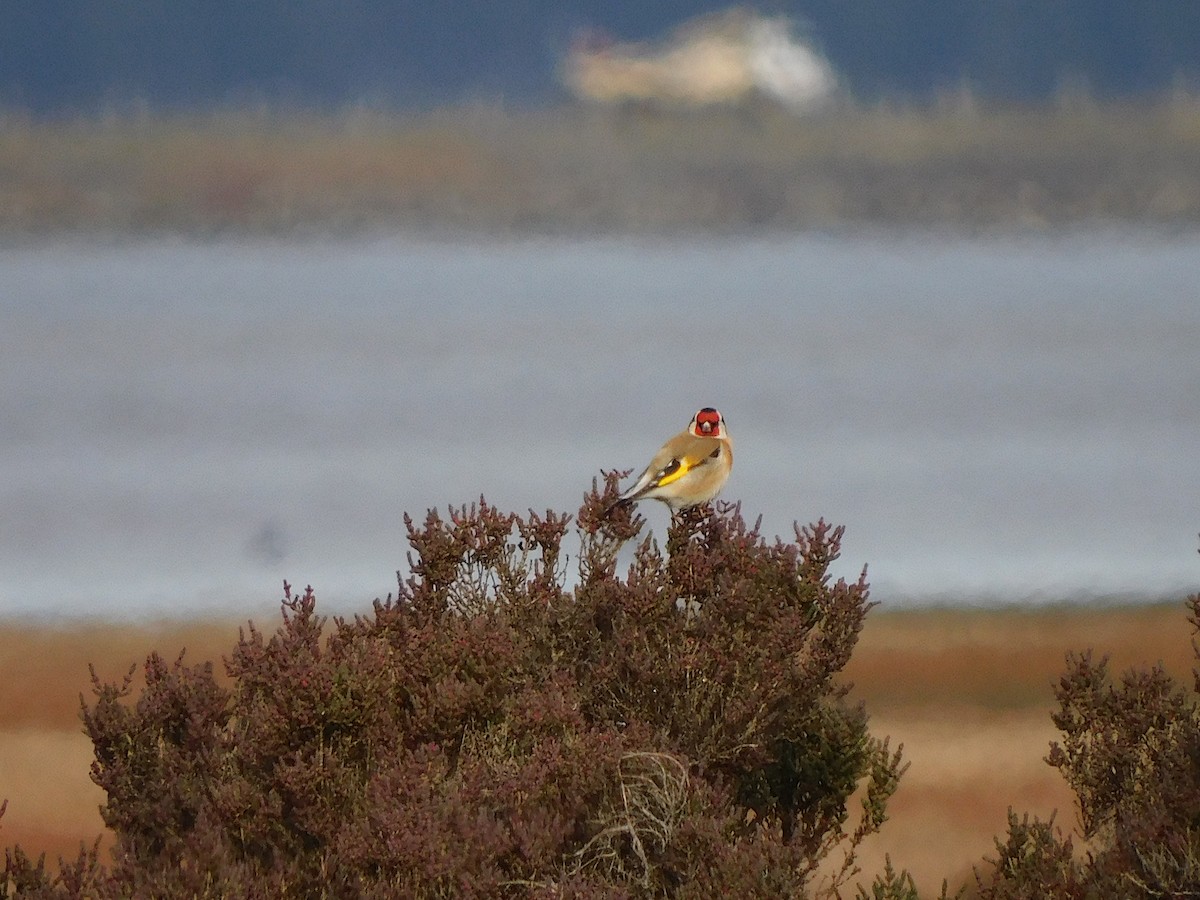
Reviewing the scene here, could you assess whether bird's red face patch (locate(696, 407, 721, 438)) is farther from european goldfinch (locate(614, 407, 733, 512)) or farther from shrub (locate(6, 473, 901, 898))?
shrub (locate(6, 473, 901, 898))

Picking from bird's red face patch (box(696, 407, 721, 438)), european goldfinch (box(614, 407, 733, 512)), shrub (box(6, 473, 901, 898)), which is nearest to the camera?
shrub (box(6, 473, 901, 898))

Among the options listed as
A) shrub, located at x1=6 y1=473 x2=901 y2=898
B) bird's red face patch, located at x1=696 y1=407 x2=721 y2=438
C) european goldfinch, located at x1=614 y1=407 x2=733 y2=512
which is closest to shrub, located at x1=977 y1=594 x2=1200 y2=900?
shrub, located at x1=6 y1=473 x2=901 y2=898

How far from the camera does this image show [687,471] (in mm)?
6805

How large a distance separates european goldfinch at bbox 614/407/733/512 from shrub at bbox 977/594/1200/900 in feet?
6.03

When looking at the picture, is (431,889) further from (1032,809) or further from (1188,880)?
(1032,809)

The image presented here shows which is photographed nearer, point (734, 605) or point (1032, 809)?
point (734, 605)

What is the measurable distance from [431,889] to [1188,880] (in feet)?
8.16

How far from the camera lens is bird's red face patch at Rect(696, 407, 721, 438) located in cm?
745

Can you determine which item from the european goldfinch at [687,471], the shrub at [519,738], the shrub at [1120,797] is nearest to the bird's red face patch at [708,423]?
the european goldfinch at [687,471]

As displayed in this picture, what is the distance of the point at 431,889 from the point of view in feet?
14.7

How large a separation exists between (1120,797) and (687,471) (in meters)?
2.39

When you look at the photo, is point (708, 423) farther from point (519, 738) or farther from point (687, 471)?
point (519, 738)

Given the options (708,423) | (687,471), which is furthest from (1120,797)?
(708,423)

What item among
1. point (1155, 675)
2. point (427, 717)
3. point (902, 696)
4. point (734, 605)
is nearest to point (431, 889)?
point (427, 717)
